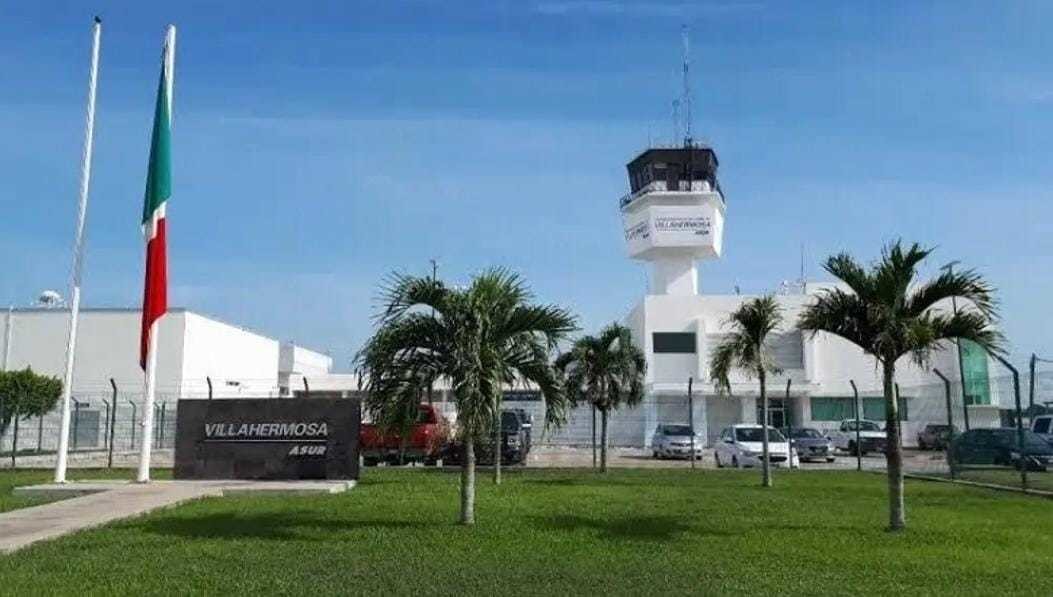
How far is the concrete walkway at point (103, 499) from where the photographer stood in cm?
1276

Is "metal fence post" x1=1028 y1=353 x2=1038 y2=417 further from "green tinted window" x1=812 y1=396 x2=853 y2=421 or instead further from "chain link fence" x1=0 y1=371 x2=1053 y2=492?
"green tinted window" x1=812 y1=396 x2=853 y2=421

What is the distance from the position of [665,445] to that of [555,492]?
1909 centimetres

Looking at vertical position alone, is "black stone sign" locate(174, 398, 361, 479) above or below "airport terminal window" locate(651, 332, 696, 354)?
below

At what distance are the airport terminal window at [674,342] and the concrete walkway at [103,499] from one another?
38840mm

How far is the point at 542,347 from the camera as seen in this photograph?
13.9 meters

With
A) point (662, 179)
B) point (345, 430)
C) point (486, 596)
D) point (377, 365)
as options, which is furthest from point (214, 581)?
point (662, 179)

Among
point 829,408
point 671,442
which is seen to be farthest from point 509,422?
point 829,408

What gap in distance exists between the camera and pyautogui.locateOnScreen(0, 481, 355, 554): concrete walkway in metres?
12.8

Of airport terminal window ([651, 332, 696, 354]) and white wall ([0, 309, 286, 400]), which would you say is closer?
white wall ([0, 309, 286, 400])

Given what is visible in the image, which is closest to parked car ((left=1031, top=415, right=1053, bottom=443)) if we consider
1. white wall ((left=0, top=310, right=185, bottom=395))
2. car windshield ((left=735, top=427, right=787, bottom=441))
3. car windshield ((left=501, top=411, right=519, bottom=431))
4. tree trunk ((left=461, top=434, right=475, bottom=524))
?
car windshield ((left=735, top=427, right=787, bottom=441))

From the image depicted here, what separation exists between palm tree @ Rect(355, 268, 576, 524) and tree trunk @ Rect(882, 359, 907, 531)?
4.53 m

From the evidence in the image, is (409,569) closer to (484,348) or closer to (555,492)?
(484,348)

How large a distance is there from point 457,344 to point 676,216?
5330 cm

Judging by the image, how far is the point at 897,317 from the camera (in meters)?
13.5
